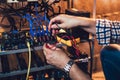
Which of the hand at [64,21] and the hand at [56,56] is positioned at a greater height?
the hand at [64,21]

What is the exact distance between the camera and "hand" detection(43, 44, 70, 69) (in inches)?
44.3

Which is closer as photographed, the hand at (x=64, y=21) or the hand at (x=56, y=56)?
the hand at (x=56, y=56)

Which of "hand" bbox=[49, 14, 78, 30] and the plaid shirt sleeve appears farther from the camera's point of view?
"hand" bbox=[49, 14, 78, 30]

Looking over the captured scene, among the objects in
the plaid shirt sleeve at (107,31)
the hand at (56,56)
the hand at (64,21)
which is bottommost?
the hand at (56,56)

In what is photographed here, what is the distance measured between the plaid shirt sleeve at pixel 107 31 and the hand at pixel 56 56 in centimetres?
23

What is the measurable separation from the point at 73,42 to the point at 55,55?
38 centimetres

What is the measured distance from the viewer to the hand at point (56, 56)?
1.12 metres

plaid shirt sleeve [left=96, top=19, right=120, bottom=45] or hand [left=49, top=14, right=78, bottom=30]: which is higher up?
hand [left=49, top=14, right=78, bottom=30]

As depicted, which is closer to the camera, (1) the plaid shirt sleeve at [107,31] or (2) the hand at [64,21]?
(1) the plaid shirt sleeve at [107,31]

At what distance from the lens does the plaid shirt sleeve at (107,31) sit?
114 cm

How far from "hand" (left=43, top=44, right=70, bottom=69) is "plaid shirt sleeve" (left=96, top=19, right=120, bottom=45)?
0.74 feet

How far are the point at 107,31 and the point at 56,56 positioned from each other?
0.31 metres

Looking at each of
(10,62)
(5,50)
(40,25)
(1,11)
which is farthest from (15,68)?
(1,11)

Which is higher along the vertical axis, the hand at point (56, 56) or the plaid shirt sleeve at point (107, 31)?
the plaid shirt sleeve at point (107, 31)
